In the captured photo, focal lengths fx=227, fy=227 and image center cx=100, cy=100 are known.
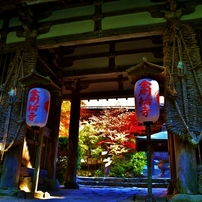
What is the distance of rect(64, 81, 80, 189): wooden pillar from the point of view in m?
8.70

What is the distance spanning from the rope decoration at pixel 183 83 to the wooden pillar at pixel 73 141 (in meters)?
5.18

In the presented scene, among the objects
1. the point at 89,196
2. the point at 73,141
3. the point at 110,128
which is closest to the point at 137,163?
the point at 110,128

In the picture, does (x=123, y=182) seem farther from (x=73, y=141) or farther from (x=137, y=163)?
(x=73, y=141)

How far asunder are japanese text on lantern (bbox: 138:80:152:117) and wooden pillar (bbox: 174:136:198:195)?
2.89ft

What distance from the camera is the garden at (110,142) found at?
14984mm

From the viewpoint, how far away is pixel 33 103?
17.1 ft

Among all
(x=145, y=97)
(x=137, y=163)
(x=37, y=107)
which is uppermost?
(x=145, y=97)

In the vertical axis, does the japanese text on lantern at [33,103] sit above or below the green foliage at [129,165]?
above

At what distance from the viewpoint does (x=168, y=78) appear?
4.97 m

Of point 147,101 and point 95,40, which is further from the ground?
point 95,40

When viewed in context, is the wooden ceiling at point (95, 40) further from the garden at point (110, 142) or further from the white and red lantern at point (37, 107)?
the garden at point (110, 142)

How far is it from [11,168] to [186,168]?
12.7 ft

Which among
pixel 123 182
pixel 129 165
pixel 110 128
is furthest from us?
pixel 110 128

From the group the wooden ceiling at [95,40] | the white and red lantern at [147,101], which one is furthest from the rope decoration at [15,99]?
the white and red lantern at [147,101]
